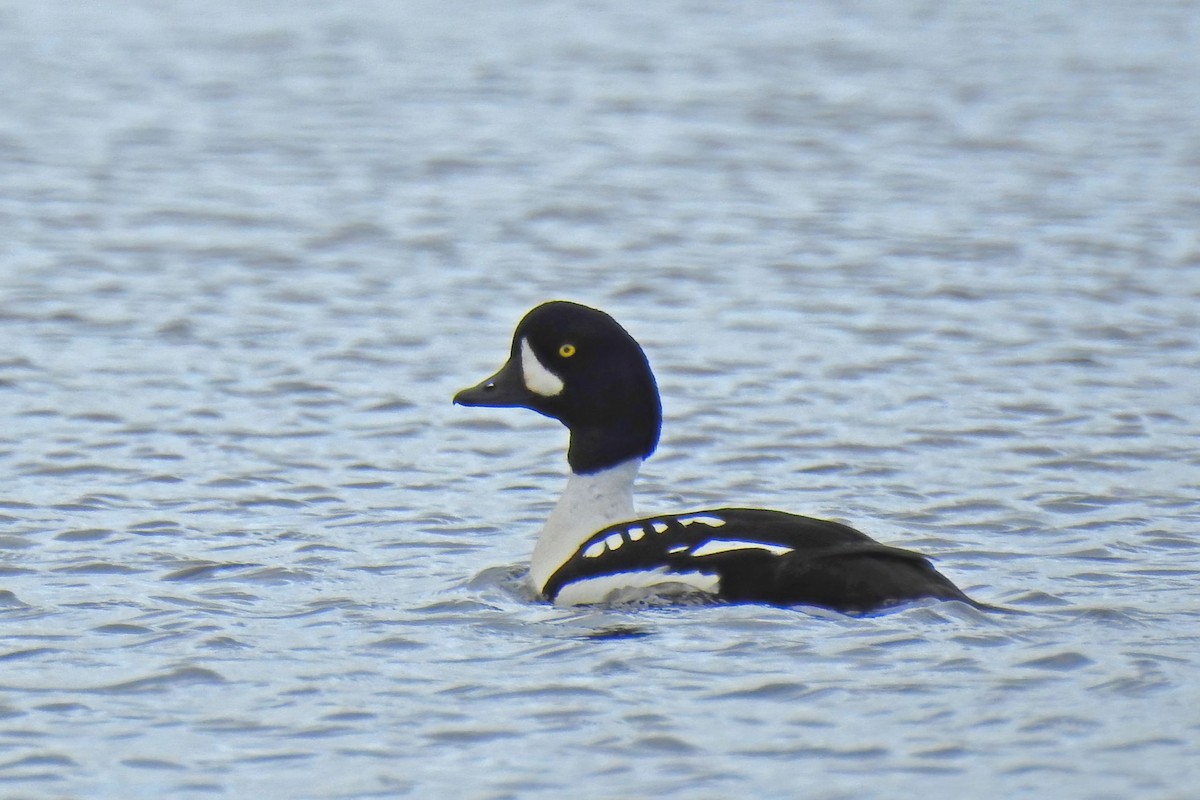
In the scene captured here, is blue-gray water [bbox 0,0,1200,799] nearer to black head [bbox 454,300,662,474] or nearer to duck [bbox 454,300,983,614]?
duck [bbox 454,300,983,614]

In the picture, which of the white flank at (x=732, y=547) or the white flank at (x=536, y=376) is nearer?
the white flank at (x=732, y=547)

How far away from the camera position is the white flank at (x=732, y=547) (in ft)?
27.8

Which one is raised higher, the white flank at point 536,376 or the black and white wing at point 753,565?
the white flank at point 536,376

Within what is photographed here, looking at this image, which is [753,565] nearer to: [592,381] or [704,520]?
[704,520]

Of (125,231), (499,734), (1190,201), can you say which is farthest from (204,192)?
(499,734)

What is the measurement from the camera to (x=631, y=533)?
914 centimetres

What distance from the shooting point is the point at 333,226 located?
18438 millimetres

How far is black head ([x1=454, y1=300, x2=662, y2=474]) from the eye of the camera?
9617 millimetres

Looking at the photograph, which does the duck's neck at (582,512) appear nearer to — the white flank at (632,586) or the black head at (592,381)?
the black head at (592,381)

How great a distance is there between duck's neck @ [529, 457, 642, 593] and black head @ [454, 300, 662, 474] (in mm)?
52

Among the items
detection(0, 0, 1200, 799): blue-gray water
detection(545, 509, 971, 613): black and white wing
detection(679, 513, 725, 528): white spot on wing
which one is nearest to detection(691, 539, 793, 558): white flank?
detection(545, 509, 971, 613): black and white wing

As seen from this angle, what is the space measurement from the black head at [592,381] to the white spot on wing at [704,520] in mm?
737

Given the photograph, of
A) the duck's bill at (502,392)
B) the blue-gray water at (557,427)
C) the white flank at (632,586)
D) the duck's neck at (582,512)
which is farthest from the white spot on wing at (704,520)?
the duck's bill at (502,392)

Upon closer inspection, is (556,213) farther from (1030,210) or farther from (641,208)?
(1030,210)
